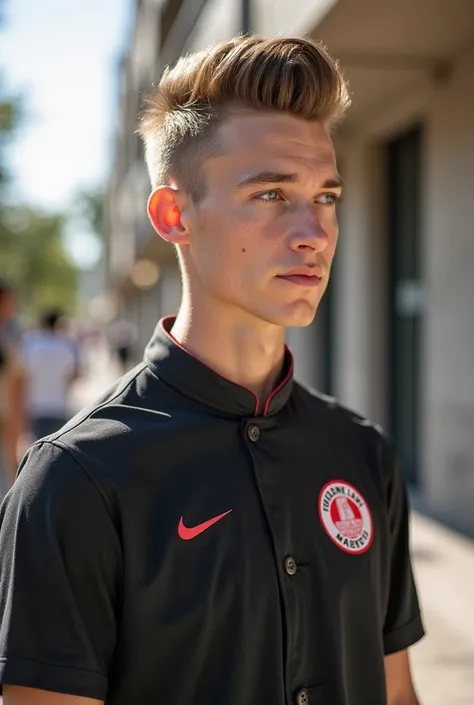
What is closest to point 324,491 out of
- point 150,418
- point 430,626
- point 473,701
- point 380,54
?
point 150,418

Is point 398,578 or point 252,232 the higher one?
point 252,232

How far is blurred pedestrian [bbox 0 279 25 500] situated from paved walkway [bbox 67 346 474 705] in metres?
3.05

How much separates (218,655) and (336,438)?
553 millimetres

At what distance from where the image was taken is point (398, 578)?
2148 millimetres

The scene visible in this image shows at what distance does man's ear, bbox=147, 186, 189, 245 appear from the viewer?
Result: 6.51 ft

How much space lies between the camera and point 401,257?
1052 centimetres

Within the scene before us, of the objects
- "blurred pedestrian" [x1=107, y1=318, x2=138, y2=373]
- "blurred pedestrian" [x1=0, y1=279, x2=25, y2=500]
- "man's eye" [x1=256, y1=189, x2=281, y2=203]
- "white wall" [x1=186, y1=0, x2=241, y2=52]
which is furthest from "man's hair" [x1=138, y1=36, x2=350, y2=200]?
"blurred pedestrian" [x1=107, y1=318, x2=138, y2=373]

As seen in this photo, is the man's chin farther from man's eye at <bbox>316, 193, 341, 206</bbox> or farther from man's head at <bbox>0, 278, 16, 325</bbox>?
man's head at <bbox>0, 278, 16, 325</bbox>

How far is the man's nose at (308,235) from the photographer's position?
1.88 meters

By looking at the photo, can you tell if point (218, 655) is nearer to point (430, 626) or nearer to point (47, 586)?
Answer: point (47, 586)

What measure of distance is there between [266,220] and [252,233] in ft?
0.12

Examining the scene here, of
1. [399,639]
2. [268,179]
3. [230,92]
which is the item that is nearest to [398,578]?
[399,639]

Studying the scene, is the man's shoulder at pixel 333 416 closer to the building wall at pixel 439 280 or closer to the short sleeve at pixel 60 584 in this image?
the short sleeve at pixel 60 584

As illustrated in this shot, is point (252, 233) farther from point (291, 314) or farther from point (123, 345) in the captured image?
point (123, 345)
